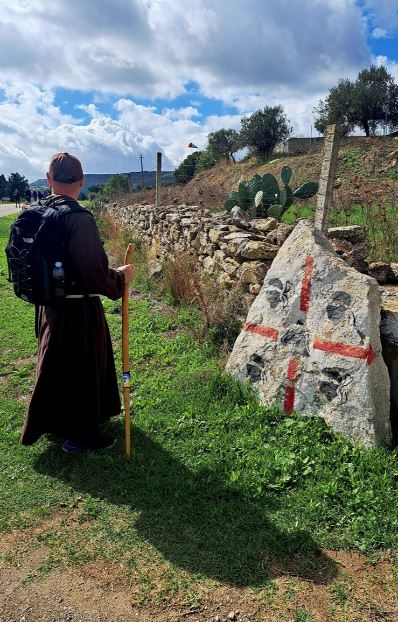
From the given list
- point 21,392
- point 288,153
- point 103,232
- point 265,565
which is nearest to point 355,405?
point 265,565

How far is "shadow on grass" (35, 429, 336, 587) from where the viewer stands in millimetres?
2529

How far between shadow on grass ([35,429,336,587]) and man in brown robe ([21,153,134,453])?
24 cm

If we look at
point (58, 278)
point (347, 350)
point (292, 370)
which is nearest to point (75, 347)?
point (58, 278)

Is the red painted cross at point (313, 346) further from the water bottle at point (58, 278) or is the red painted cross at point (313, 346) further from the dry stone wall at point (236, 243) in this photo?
the water bottle at point (58, 278)

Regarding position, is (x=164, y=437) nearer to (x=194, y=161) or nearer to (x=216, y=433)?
(x=216, y=433)

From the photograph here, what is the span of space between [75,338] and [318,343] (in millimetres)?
1884

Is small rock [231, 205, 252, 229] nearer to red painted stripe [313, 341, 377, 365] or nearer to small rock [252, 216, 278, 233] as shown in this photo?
small rock [252, 216, 278, 233]

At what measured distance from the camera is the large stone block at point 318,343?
3416 mm

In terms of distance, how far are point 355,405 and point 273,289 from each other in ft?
4.03

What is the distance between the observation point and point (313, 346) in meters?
3.73

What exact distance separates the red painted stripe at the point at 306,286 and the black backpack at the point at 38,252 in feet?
6.15

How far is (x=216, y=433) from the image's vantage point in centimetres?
371

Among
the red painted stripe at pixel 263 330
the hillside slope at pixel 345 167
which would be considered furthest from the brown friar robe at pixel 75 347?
the hillside slope at pixel 345 167

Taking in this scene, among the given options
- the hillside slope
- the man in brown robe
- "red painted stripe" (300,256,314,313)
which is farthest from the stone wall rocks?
the hillside slope
